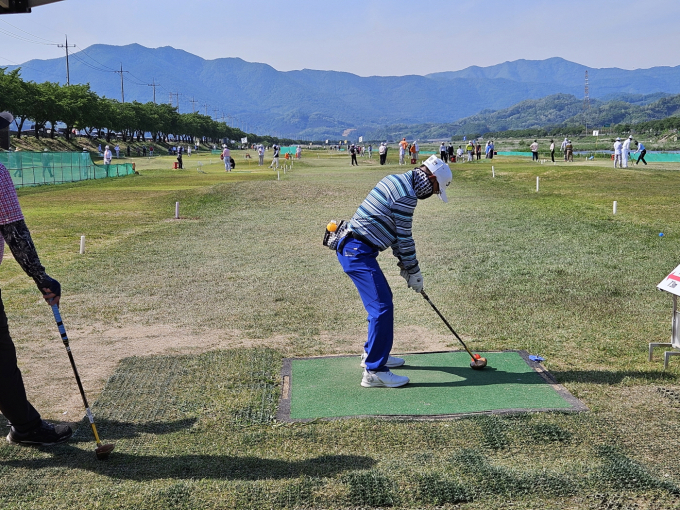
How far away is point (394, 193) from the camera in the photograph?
6.53 metres

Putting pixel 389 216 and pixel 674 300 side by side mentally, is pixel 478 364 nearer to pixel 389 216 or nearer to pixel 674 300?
pixel 389 216

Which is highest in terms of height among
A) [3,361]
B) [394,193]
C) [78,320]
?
[394,193]

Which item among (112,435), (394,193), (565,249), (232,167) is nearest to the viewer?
(112,435)

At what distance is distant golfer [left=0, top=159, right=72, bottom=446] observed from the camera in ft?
16.9

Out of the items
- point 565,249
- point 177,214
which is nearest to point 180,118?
point 177,214

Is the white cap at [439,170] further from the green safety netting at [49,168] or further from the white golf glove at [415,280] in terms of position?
the green safety netting at [49,168]

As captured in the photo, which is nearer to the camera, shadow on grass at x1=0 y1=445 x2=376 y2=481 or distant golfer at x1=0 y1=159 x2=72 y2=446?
shadow on grass at x1=0 y1=445 x2=376 y2=481

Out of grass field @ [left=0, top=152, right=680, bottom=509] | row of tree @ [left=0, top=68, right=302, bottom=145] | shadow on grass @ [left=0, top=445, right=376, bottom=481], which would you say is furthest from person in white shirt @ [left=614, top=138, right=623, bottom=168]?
row of tree @ [left=0, top=68, right=302, bottom=145]

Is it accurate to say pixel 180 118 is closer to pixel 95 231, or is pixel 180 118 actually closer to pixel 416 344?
A: pixel 95 231

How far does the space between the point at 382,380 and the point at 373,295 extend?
0.90m

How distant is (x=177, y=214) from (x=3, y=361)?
17.4m

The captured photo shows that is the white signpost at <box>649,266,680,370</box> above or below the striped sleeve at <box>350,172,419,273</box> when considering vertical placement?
below

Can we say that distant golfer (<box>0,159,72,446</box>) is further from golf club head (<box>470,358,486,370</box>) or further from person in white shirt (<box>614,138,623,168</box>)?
person in white shirt (<box>614,138,623,168</box>)

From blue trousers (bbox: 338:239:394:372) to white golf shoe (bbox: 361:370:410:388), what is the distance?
67mm
